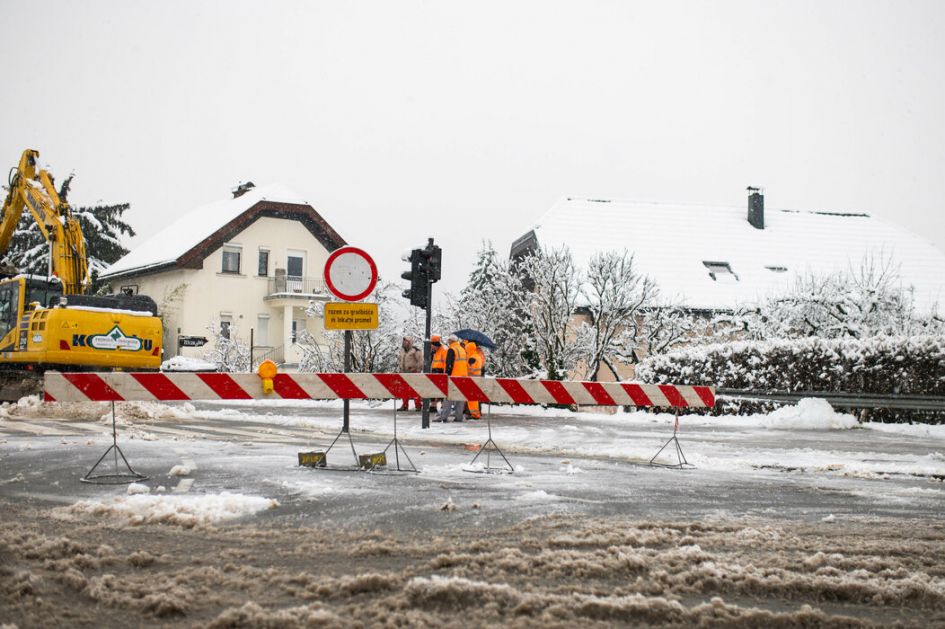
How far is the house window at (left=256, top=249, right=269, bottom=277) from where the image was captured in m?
48.1

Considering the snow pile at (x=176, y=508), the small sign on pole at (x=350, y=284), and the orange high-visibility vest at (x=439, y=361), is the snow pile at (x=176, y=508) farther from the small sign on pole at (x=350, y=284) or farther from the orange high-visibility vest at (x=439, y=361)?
the orange high-visibility vest at (x=439, y=361)

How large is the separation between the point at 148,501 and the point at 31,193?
20.1 meters

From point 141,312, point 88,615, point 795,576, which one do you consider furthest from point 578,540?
point 141,312

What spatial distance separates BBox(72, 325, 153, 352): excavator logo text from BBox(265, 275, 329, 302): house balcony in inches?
939

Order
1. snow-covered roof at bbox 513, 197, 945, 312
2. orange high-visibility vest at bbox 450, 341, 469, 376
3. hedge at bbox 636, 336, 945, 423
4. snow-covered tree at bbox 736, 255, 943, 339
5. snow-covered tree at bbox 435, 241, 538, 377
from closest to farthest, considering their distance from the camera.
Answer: hedge at bbox 636, 336, 945, 423, orange high-visibility vest at bbox 450, 341, 469, 376, snow-covered tree at bbox 736, 255, 943, 339, snow-covered tree at bbox 435, 241, 538, 377, snow-covered roof at bbox 513, 197, 945, 312

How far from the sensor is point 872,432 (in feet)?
60.3

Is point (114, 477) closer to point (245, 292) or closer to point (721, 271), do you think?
point (721, 271)

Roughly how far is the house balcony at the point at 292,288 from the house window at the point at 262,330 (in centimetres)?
108

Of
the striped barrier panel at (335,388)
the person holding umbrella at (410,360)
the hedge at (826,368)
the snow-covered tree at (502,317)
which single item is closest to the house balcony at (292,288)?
the snow-covered tree at (502,317)

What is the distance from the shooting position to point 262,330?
47.6m

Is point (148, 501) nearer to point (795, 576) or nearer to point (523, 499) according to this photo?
point (523, 499)

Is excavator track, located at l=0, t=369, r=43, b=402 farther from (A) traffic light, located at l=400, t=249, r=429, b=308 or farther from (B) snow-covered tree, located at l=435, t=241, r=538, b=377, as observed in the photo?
(B) snow-covered tree, located at l=435, t=241, r=538, b=377

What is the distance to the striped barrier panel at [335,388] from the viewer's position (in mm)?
8727

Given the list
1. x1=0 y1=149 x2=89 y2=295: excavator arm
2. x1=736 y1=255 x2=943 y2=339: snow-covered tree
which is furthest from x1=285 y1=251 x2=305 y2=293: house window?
x1=736 y1=255 x2=943 y2=339: snow-covered tree
